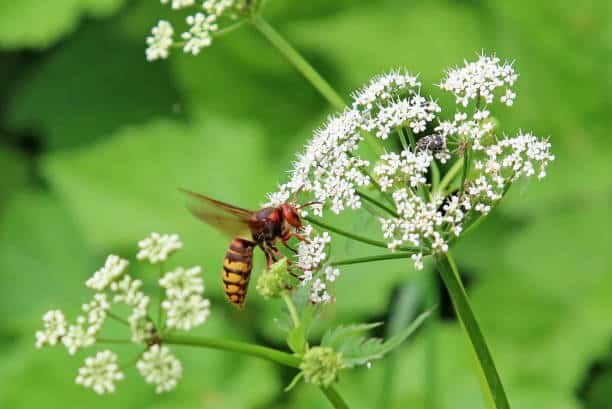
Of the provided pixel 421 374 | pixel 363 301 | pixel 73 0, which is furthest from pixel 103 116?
pixel 421 374

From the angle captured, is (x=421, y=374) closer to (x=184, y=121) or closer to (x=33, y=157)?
(x=184, y=121)

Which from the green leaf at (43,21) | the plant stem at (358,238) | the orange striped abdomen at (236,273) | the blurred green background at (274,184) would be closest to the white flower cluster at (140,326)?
the orange striped abdomen at (236,273)

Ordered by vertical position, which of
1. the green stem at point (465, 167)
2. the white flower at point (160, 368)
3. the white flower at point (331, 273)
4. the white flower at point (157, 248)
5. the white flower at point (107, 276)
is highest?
the white flower at point (157, 248)

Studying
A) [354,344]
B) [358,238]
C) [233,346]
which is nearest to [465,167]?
[358,238]

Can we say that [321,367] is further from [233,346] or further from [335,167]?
[335,167]

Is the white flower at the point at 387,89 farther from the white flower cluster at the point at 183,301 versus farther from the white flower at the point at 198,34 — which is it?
the white flower cluster at the point at 183,301

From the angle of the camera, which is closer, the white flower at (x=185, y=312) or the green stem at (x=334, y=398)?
the white flower at (x=185, y=312)

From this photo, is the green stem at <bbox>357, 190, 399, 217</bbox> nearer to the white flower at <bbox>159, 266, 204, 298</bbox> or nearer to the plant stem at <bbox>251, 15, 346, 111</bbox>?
the plant stem at <bbox>251, 15, 346, 111</bbox>
